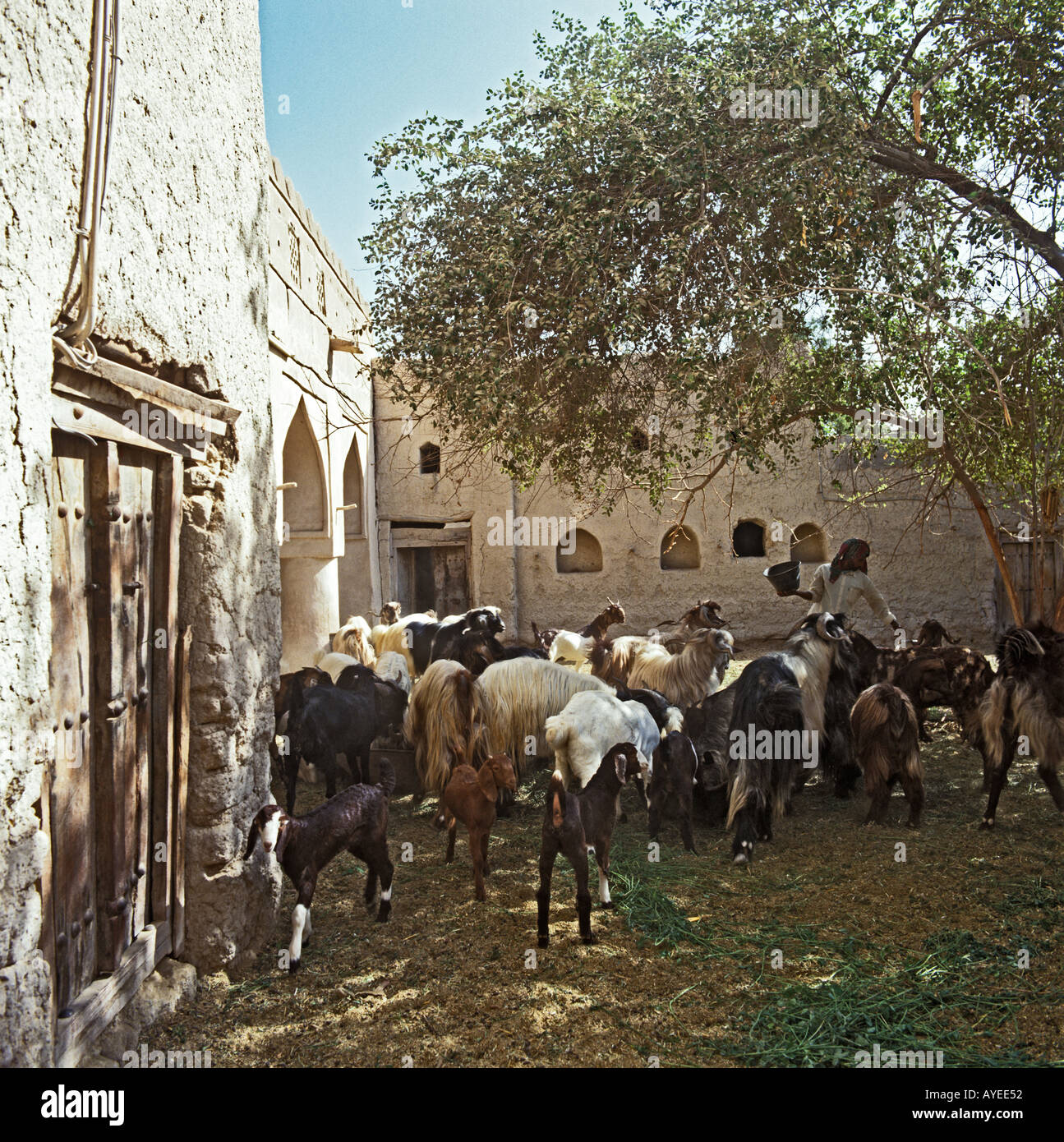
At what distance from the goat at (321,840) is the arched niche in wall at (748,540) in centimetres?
1364

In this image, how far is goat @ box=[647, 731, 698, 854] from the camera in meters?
5.58

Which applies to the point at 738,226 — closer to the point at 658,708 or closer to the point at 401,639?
the point at 658,708

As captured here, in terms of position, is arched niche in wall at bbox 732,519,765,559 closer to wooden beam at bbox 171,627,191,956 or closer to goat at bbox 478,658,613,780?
goat at bbox 478,658,613,780

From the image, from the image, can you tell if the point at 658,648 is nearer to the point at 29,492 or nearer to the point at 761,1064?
the point at 761,1064

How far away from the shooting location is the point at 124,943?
331cm

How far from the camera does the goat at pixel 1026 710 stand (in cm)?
564

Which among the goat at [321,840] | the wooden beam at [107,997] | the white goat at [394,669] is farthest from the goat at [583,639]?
the wooden beam at [107,997]

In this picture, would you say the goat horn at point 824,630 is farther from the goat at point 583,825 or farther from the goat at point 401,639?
the goat at point 401,639

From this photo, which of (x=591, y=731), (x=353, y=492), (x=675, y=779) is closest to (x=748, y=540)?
(x=353, y=492)

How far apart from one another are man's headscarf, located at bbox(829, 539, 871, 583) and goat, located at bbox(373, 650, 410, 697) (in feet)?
13.4

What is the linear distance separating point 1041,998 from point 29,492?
4.24 metres

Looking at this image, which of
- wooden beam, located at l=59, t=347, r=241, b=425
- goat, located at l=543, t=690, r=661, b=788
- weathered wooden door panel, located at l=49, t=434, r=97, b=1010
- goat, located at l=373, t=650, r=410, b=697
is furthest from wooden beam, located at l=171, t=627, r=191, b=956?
goat, located at l=373, t=650, r=410, b=697

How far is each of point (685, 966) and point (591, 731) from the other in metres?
1.39

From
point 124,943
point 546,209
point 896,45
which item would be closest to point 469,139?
point 546,209
